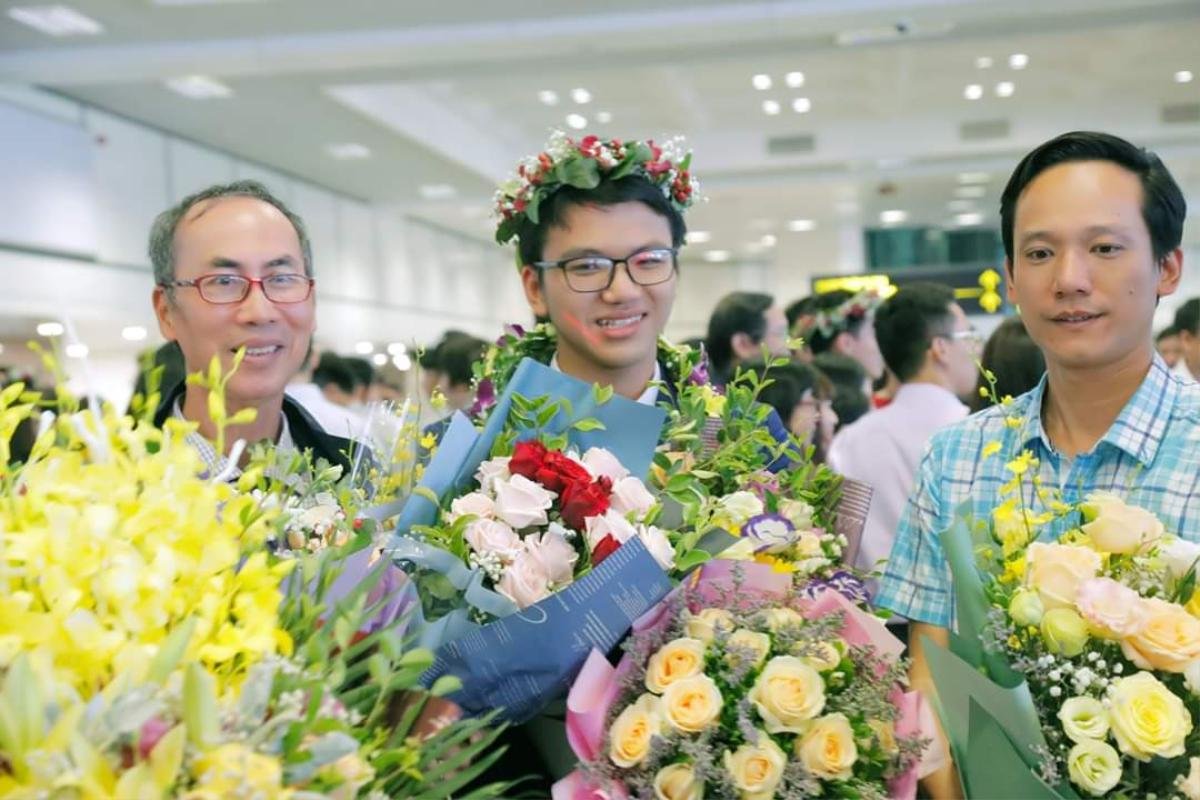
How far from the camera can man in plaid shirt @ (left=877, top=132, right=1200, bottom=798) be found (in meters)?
1.54

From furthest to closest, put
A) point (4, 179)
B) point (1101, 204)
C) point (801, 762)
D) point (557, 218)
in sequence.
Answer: point (4, 179)
point (557, 218)
point (1101, 204)
point (801, 762)

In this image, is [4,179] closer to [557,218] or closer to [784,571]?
[557,218]

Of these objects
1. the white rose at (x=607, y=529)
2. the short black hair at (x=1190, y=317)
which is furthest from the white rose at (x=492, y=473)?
the short black hair at (x=1190, y=317)

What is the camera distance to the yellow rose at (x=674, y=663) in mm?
1109

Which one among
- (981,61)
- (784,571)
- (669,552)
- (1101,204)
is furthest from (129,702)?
(981,61)

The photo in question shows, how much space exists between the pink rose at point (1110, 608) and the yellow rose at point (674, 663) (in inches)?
13.9

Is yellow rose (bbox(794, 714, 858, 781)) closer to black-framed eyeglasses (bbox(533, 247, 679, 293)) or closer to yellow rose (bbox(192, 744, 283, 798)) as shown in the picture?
yellow rose (bbox(192, 744, 283, 798))

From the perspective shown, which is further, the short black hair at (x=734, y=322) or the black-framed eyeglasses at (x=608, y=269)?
the short black hair at (x=734, y=322)

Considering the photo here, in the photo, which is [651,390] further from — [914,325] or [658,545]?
[914,325]

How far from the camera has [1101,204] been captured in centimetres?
154

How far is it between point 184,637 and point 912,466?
2923 millimetres

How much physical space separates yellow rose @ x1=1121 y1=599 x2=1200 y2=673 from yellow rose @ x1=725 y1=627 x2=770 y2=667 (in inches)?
12.9

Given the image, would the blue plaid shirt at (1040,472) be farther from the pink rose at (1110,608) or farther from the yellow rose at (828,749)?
the yellow rose at (828,749)

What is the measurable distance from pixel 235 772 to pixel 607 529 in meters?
0.51
